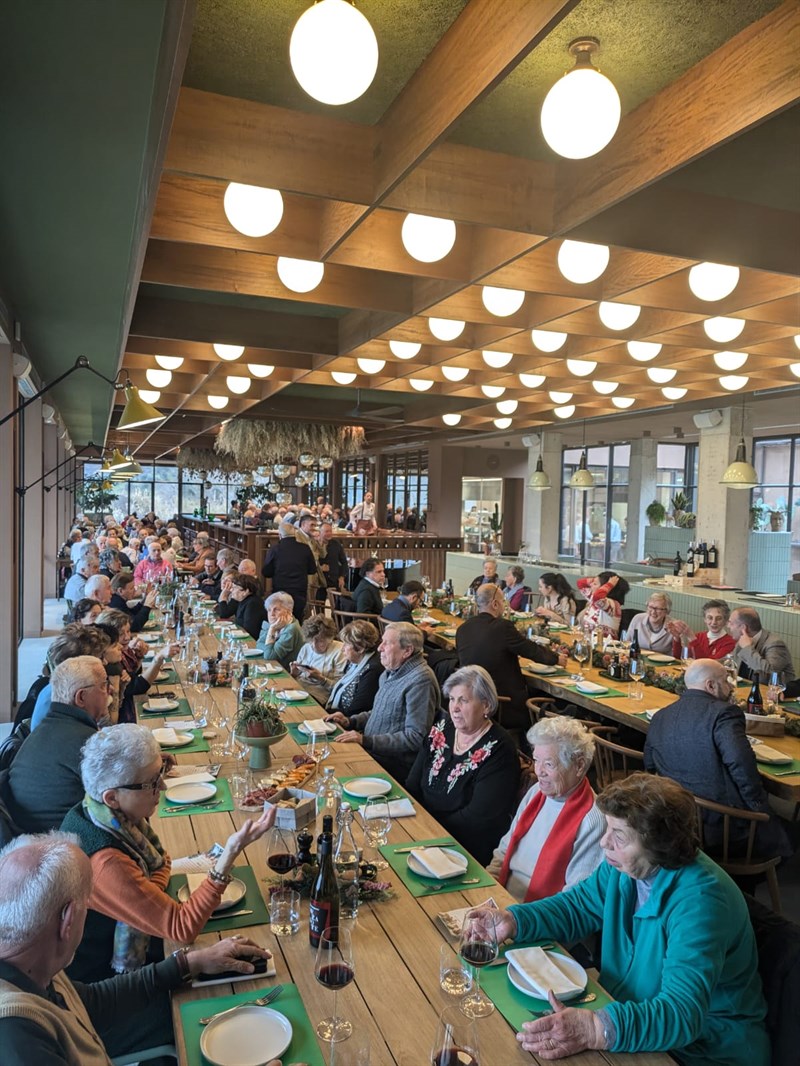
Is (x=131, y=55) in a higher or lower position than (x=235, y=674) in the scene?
higher

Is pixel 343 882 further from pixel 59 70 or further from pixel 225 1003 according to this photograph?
pixel 59 70

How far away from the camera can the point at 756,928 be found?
189 centimetres

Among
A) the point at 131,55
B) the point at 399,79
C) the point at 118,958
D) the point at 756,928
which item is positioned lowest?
the point at 118,958

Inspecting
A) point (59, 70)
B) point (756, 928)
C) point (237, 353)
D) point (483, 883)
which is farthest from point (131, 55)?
point (237, 353)

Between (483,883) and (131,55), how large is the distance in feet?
8.43

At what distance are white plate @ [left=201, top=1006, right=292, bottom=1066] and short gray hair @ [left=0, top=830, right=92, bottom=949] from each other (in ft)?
1.36

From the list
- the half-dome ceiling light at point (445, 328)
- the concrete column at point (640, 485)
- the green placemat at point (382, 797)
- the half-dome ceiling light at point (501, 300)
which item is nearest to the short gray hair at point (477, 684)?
the green placemat at point (382, 797)

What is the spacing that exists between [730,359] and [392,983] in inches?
228

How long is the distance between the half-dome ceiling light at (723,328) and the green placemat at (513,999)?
14.7 feet

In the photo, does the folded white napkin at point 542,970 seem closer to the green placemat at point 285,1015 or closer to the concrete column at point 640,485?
the green placemat at point 285,1015

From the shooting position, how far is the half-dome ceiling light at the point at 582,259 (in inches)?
153

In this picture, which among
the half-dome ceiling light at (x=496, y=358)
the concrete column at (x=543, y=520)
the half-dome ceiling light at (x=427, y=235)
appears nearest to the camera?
the half-dome ceiling light at (x=427, y=235)

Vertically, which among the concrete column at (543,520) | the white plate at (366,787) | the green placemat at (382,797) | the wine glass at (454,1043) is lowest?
the green placemat at (382,797)

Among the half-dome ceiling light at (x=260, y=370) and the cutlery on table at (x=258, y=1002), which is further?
the half-dome ceiling light at (x=260, y=370)
